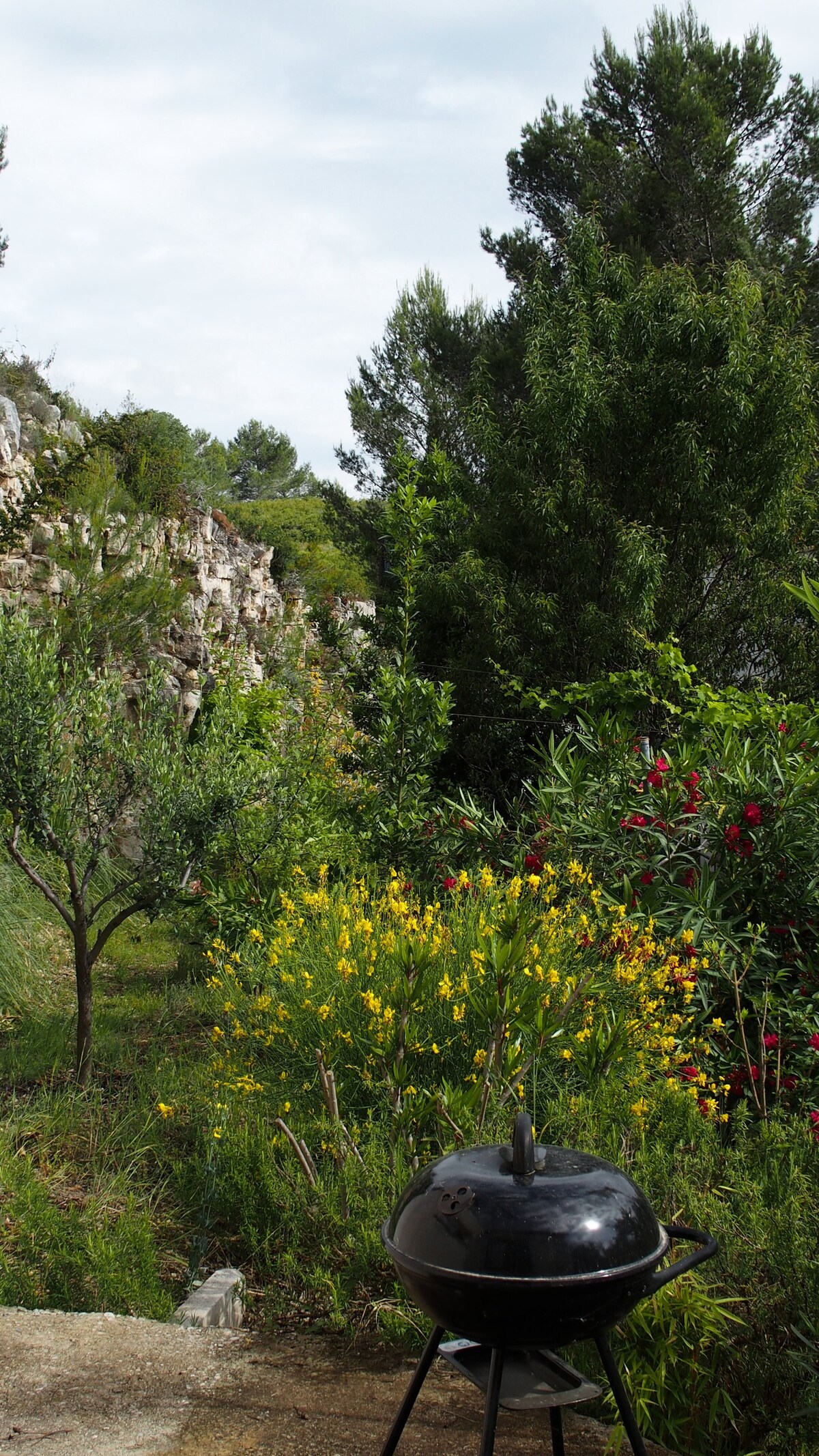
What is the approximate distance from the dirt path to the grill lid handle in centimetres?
93

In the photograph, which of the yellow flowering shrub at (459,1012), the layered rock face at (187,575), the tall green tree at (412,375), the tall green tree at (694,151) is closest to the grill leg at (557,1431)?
the yellow flowering shrub at (459,1012)

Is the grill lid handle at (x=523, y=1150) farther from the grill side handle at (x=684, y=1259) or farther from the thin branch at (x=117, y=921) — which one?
the thin branch at (x=117, y=921)

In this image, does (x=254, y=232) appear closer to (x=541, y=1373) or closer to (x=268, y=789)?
(x=268, y=789)

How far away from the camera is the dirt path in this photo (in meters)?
1.84

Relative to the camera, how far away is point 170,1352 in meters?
2.18

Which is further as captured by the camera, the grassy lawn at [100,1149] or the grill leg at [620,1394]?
the grassy lawn at [100,1149]

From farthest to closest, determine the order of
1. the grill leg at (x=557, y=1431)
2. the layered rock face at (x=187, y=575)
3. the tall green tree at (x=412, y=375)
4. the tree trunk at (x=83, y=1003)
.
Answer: the tall green tree at (x=412, y=375) < the layered rock face at (x=187, y=575) < the tree trunk at (x=83, y=1003) < the grill leg at (x=557, y=1431)

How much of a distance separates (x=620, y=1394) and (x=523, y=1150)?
0.36 metres

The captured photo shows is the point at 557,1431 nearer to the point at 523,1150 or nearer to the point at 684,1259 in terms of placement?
the point at 684,1259

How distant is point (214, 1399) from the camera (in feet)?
6.62

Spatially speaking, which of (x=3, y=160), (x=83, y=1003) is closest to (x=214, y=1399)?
(x=83, y=1003)

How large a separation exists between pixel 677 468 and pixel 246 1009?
5.43 meters

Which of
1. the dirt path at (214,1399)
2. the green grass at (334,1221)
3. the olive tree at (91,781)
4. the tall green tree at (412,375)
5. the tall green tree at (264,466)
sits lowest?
the dirt path at (214,1399)

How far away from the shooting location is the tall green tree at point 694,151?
11.1 m
